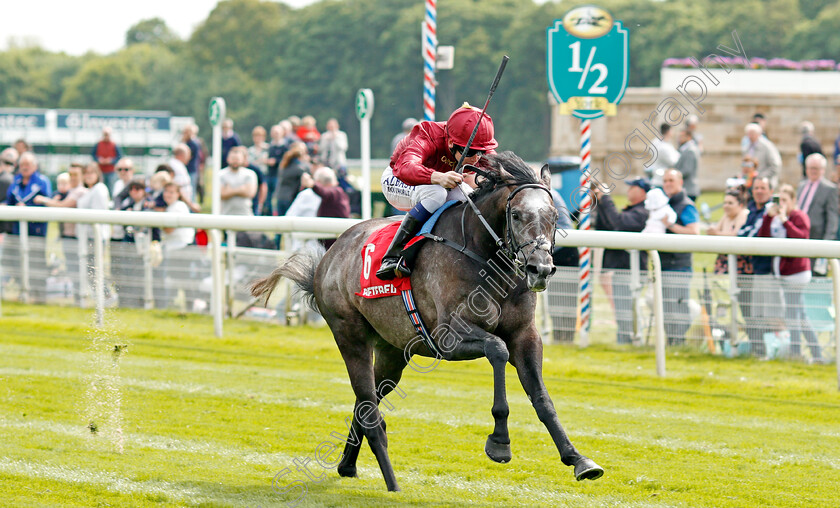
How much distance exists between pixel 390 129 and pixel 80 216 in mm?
61226

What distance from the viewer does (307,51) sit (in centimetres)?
8194

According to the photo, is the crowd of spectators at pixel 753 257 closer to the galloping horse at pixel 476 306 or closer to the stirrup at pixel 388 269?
the galloping horse at pixel 476 306

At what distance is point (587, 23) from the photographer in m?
9.46

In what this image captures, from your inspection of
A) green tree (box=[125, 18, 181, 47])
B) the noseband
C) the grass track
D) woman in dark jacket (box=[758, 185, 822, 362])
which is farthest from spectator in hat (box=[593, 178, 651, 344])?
green tree (box=[125, 18, 181, 47])

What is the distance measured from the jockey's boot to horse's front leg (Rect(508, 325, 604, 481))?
28.4 inches

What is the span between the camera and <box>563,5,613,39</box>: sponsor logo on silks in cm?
938

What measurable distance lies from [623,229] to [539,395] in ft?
18.0

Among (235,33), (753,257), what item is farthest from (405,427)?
(235,33)

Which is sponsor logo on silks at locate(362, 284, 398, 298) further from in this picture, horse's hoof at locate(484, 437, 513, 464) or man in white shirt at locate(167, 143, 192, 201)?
man in white shirt at locate(167, 143, 192, 201)

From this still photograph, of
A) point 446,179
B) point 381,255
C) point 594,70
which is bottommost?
point 381,255

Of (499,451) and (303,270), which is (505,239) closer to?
(499,451)

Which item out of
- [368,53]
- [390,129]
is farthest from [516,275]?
[368,53]

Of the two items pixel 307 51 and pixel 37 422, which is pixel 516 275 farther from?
pixel 307 51

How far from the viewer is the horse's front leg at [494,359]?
470 centimetres
